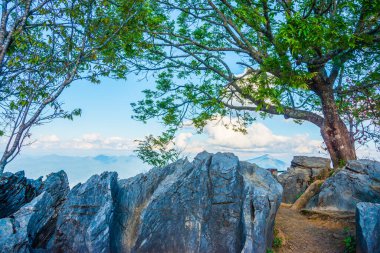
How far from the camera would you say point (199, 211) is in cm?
921

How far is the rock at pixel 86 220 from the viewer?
350 inches

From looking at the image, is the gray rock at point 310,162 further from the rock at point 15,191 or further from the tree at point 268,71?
the rock at point 15,191

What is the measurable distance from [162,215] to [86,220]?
2.33m

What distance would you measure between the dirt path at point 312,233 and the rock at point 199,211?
133 cm

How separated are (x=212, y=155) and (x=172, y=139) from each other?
8.09 meters

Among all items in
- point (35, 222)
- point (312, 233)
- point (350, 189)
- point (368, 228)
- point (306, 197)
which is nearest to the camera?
point (368, 228)

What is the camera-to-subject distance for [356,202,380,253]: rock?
8.62 metres

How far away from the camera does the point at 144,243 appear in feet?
29.3

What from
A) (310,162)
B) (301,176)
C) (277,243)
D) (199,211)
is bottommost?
(277,243)

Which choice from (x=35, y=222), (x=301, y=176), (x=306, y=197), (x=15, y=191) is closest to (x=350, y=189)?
(x=306, y=197)

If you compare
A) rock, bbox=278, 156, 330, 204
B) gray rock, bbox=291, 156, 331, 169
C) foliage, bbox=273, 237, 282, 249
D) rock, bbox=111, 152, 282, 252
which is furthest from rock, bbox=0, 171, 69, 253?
gray rock, bbox=291, 156, 331, 169

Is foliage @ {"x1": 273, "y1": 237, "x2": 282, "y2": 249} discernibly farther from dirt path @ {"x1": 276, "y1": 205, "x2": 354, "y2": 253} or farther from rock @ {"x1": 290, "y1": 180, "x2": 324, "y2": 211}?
rock @ {"x1": 290, "y1": 180, "x2": 324, "y2": 211}

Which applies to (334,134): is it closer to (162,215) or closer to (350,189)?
(350,189)

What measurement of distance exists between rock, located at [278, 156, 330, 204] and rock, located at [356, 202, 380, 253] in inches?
283
